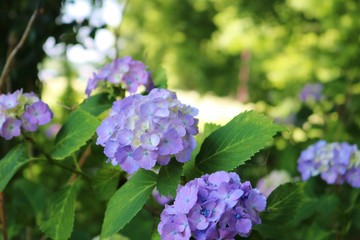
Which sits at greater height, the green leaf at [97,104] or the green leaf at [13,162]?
the green leaf at [97,104]

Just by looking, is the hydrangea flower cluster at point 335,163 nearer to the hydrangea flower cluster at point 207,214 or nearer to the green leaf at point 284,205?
the green leaf at point 284,205

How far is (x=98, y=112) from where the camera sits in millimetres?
1321

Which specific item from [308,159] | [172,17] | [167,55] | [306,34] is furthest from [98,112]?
[167,55]

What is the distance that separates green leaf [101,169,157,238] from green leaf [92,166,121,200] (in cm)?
18

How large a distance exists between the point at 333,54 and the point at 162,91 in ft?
10.4

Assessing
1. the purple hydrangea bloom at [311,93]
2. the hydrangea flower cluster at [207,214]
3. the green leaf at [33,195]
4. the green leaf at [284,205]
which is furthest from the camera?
the purple hydrangea bloom at [311,93]

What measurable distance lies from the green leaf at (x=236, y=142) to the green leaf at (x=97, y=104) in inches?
13.6

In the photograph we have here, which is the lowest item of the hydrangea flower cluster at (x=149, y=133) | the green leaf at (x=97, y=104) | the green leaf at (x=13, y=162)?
the green leaf at (x=13, y=162)

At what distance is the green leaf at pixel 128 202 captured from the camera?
98 cm

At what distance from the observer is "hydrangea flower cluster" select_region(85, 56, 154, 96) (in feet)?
4.39

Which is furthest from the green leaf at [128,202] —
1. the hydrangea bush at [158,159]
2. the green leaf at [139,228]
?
the green leaf at [139,228]

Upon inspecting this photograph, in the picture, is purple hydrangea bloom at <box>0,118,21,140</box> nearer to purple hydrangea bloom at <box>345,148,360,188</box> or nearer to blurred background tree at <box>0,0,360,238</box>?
blurred background tree at <box>0,0,360,238</box>

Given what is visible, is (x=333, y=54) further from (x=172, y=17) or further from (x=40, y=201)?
(x=40, y=201)

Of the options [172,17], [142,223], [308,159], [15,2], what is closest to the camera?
[308,159]
